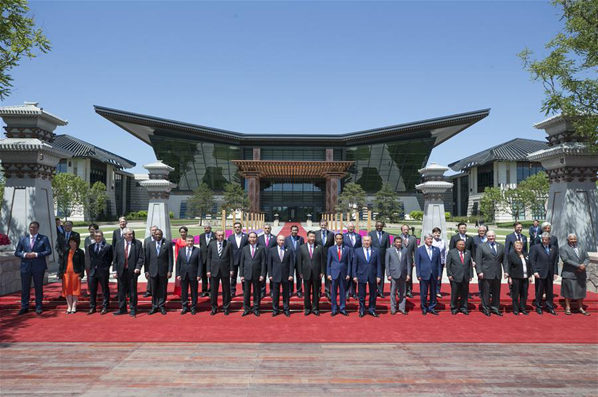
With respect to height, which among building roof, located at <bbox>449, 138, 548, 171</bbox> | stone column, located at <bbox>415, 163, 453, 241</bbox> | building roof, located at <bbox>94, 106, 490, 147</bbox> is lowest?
stone column, located at <bbox>415, 163, 453, 241</bbox>

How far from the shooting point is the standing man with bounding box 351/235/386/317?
26.8 ft

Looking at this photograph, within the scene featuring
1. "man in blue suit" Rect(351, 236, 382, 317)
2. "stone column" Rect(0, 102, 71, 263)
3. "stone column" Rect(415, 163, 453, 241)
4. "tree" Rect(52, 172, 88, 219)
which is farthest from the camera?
"tree" Rect(52, 172, 88, 219)

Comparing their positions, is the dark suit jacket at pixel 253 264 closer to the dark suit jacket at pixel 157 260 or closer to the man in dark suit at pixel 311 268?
the man in dark suit at pixel 311 268


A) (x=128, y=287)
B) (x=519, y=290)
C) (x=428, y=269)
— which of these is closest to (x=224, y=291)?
(x=128, y=287)

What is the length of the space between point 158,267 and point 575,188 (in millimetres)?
12472

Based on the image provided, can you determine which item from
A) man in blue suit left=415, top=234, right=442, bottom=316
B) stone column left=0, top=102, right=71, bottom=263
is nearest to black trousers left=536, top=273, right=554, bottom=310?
man in blue suit left=415, top=234, right=442, bottom=316

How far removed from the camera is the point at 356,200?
180 ft

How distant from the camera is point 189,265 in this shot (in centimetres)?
845

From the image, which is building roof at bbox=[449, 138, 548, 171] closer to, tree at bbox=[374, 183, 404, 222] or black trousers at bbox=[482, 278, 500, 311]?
tree at bbox=[374, 183, 404, 222]

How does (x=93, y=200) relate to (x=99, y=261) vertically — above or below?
above

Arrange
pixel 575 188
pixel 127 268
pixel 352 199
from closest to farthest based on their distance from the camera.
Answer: pixel 127 268 < pixel 575 188 < pixel 352 199

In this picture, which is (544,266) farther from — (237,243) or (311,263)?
(237,243)

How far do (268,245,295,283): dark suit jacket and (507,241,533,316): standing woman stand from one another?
521 cm

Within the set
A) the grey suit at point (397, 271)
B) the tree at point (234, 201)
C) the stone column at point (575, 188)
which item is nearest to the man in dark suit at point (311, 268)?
the grey suit at point (397, 271)
